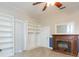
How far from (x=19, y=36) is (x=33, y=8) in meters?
0.48

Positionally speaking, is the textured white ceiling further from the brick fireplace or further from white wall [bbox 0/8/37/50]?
the brick fireplace

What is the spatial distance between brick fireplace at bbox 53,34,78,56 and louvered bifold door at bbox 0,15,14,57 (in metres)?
0.66

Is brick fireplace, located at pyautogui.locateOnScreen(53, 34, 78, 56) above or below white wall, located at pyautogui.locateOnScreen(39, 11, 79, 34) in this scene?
below

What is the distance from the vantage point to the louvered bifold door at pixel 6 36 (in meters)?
1.71

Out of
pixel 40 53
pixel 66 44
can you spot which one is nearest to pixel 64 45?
pixel 66 44

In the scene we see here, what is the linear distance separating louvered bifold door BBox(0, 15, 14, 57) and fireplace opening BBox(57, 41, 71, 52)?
2.37ft

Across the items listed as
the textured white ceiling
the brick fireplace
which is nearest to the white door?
the textured white ceiling

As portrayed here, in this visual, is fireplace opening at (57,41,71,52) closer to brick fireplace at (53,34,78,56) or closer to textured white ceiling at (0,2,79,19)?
brick fireplace at (53,34,78,56)

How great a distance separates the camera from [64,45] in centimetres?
180

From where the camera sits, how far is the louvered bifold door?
1705 millimetres

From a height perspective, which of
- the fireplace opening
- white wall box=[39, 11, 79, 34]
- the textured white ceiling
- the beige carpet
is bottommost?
the beige carpet

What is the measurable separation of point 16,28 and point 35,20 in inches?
12.5

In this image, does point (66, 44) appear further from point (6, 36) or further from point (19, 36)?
point (6, 36)

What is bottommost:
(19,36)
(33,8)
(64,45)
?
(64,45)
